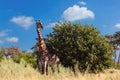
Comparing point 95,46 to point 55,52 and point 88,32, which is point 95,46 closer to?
point 88,32

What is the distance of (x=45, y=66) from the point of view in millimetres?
24906

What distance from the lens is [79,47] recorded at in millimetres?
28234

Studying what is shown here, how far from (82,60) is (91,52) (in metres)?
1.08

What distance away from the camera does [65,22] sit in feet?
101

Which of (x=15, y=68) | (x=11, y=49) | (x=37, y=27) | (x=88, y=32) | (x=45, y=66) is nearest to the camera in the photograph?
(x=15, y=68)

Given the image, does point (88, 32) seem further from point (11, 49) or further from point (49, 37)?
point (11, 49)

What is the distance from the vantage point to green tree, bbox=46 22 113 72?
2812cm

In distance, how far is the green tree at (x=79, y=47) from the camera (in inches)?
1107

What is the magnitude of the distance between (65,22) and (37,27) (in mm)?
3890

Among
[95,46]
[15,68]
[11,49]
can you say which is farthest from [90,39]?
[11,49]

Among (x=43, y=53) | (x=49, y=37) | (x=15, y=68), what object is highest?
(x=49, y=37)

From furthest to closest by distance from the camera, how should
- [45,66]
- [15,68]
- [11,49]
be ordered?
1. [11,49]
2. [45,66]
3. [15,68]

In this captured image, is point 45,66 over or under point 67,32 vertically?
under

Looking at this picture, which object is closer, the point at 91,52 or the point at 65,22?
the point at 91,52
